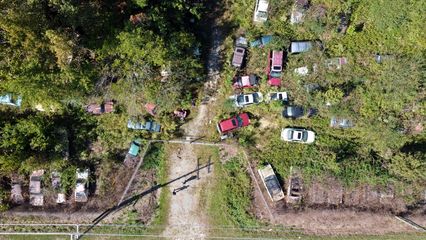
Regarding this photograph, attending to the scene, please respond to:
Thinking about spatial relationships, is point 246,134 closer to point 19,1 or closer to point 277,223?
point 277,223

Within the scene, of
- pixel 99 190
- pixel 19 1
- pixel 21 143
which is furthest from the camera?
pixel 99 190

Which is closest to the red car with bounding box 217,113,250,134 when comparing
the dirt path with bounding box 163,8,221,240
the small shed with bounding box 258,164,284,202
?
the dirt path with bounding box 163,8,221,240

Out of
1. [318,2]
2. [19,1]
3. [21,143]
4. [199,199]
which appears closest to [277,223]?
[199,199]

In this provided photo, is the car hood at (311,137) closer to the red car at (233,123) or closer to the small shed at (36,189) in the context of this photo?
the red car at (233,123)

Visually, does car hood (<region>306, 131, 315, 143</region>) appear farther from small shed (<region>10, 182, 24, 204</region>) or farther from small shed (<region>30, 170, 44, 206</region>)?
small shed (<region>10, 182, 24, 204</region>)

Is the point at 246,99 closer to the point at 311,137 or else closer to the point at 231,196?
the point at 311,137
